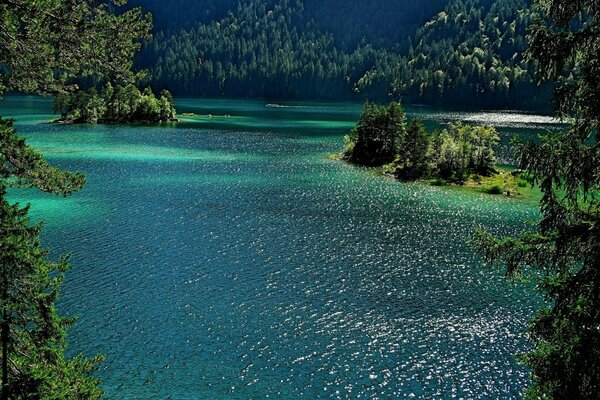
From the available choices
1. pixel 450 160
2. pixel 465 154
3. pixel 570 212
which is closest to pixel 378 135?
pixel 450 160

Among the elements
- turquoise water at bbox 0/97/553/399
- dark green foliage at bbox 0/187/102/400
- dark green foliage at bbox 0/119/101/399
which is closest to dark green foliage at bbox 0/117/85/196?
dark green foliage at bbox 0/119/101/399

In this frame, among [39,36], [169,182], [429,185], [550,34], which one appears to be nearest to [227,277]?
[39,36]

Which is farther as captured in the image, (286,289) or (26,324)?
(286,289)

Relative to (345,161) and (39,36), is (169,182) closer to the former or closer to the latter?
(345,161)

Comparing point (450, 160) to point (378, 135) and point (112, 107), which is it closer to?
point (378, 135)

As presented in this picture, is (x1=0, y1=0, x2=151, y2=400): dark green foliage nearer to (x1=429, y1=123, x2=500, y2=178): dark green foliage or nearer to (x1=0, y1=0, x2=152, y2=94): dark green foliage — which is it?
(x1=0, y1=0, x2=152, y2=94): dark green foliage
